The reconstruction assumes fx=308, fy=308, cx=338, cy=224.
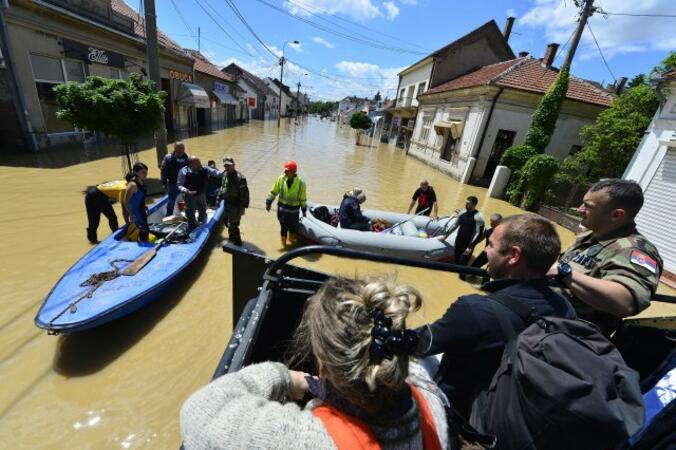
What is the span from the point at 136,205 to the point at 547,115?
15351 mm

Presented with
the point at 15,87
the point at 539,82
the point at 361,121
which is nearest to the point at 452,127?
the point at 539,82

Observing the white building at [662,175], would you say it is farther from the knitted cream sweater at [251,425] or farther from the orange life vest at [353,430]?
the knitted cream sweater at [251,425]

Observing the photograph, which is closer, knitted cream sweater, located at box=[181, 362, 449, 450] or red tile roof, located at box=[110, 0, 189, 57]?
knitted cream sweater, located at box=[181, 362, 449, 450]

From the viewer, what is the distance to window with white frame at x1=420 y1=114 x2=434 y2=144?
74.0ft

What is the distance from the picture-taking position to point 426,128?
76.7 feet

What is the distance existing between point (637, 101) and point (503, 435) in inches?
567

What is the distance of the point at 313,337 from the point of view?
1009 mm

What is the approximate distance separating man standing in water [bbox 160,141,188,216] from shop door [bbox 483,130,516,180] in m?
14.9

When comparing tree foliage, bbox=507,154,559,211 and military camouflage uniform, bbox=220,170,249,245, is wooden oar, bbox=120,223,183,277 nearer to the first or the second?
military camouflage uniform, bbox=220,170,249,245

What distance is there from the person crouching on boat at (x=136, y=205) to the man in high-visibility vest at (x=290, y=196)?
7.14 ft

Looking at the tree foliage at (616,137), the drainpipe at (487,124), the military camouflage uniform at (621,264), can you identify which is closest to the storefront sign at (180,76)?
the drainpipe at (487,124)

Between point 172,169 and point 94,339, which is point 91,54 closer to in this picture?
point 172,169

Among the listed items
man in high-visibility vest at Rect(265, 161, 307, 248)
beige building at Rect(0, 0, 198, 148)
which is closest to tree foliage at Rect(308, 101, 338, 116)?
beige building at Rect(0, 0, 198, 148)

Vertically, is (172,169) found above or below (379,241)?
above
